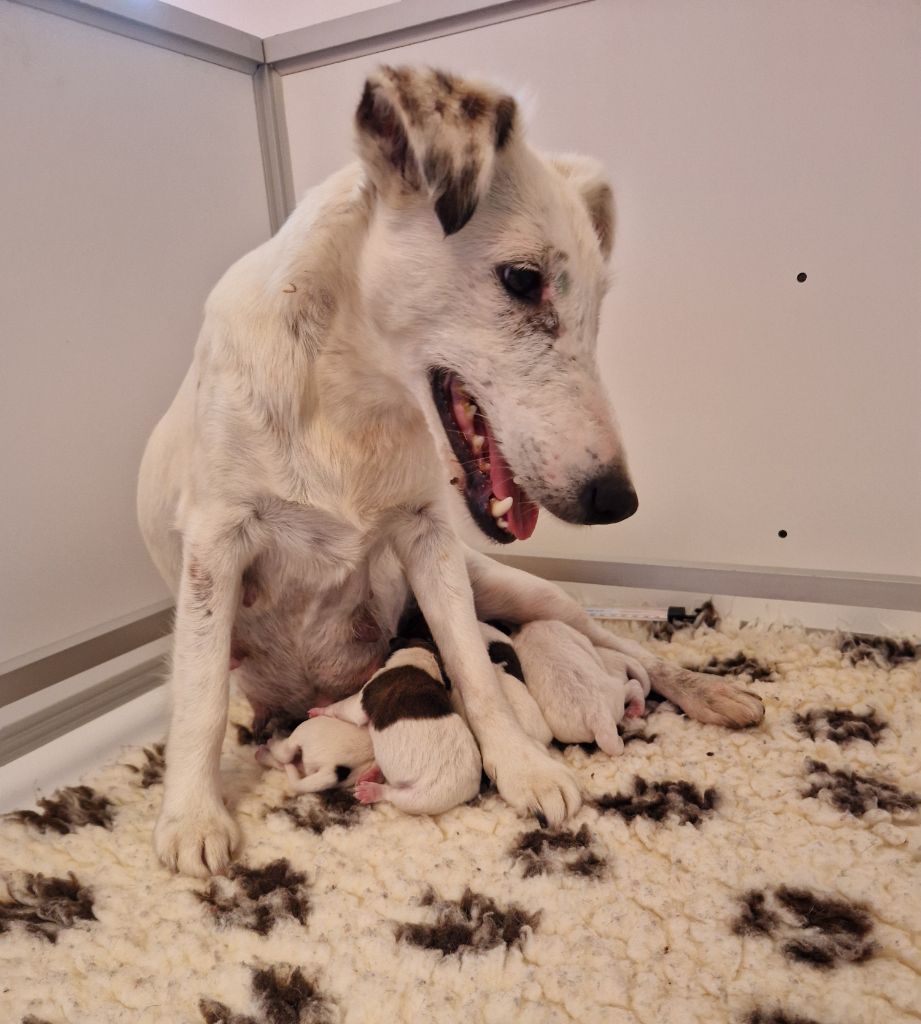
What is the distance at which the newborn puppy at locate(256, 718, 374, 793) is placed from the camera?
1705mm

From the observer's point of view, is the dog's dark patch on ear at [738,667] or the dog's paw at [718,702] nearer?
the dog's paw at [718,702]

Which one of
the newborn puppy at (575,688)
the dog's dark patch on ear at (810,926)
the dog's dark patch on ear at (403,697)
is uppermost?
the dog's dark patch on ear at (403,697)

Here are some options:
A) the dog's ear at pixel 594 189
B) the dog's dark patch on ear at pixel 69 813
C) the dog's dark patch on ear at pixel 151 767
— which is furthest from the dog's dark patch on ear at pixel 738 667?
the dog's dark patch on ear at pixel 69 813

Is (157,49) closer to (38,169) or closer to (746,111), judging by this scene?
(38,169)

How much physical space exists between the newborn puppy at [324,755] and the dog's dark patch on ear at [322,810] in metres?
0.02

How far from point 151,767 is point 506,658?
2.92 ft

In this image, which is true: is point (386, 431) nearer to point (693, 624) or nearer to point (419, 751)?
point (419, 751)

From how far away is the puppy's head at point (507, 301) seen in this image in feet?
4.23

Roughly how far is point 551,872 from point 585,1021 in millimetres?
303

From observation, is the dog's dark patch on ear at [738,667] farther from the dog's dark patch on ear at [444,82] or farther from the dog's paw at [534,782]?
the dog's dark patch on ear at [444,82]

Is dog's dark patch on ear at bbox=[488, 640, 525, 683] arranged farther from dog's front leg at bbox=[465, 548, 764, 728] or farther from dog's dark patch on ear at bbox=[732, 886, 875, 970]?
dog's dark patch on ear at bbox=[732, 886, 875, 970]

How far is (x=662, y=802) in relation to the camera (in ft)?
5.33

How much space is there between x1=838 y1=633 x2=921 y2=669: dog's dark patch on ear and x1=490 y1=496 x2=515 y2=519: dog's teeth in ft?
4.27

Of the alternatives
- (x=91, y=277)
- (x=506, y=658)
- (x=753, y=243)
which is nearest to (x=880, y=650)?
(x=506, y=658)
